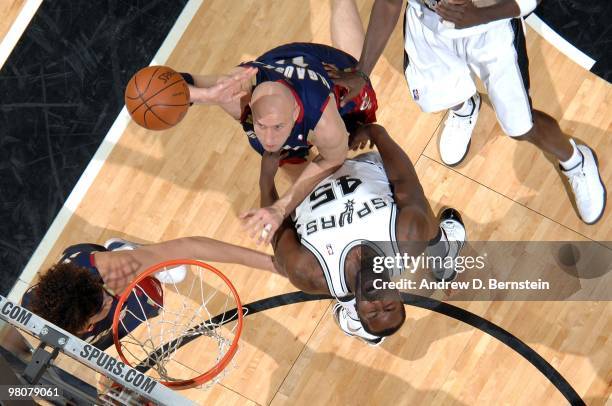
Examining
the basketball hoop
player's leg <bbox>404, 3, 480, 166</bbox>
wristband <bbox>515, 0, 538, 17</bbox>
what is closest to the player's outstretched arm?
player's leg <bbox>404, 3, 480, 166</bbox>

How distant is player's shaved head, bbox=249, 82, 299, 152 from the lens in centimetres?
362

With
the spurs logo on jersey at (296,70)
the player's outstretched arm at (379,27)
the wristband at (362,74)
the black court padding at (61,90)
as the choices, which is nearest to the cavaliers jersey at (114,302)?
the black court padding at (61,90)

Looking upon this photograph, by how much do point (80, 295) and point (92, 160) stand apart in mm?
1747

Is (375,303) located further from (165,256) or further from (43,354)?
(43,354)

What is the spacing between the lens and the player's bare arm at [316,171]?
155 inches

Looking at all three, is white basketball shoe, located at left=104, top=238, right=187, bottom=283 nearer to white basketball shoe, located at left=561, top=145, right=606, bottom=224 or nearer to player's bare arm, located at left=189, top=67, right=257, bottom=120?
player's bare arm, located at left=189, top=67, right=257, bottom=120

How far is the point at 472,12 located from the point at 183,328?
9.56ft

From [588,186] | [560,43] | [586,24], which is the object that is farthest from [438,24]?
[588,186]

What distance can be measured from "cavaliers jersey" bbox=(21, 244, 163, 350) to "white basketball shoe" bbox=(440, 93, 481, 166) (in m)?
2.26

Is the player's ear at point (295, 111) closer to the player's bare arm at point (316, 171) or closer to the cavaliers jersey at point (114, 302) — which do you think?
the player's bare arm at point (316, 171)

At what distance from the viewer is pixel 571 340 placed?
500 centimetres

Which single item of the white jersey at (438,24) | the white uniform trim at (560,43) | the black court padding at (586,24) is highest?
the black court padding at (586,24)

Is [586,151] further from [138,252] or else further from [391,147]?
[138,252]

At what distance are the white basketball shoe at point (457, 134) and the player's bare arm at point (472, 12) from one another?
109cm
